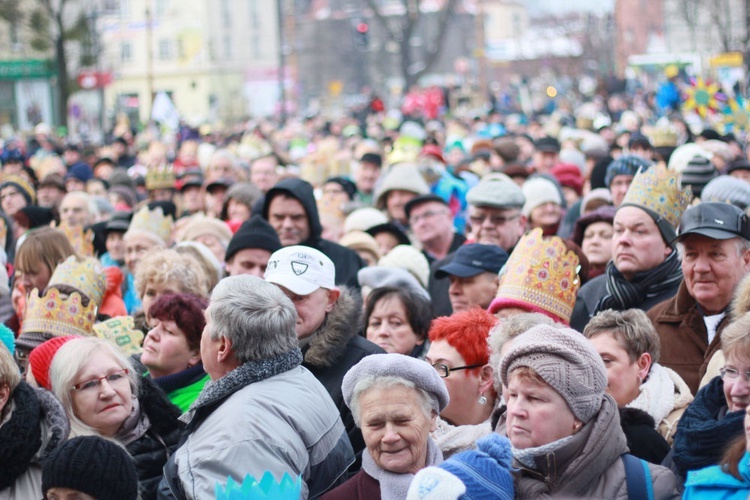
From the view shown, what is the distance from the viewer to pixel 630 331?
5.18m

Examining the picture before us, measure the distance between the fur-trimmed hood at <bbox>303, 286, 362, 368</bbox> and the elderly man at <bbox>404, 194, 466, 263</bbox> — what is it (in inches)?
146

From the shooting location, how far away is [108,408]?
16.8ft

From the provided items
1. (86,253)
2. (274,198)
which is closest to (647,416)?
(274,198)

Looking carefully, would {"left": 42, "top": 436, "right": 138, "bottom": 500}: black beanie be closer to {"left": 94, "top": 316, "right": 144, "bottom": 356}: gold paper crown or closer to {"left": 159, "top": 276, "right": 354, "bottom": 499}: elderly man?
{"left": 159, "top": 276, "right": 354, "bottom": 499}: elderly man

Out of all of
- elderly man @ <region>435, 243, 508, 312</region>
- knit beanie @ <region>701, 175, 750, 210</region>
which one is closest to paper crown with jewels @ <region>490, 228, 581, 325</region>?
elderly man @ <region>435, 243, 508, 312</region>

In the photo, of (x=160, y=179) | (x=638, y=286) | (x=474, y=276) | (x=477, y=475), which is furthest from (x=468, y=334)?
(x=160, y=179)

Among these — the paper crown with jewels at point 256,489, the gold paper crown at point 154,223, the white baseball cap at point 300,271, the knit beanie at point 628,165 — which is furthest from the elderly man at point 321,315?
the knit beanie at point 628,165

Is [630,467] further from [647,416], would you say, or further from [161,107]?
[161,107]

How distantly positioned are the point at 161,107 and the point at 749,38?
12.3 metres

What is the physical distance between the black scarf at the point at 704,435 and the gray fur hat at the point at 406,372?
0.83 meters

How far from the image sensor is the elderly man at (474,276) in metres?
7.15

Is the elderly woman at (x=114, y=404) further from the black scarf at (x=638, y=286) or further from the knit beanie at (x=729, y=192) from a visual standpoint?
the knit beanie at (x=729, y=192)

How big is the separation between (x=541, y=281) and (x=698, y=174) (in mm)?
4224

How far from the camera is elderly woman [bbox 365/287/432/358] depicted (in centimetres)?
649
